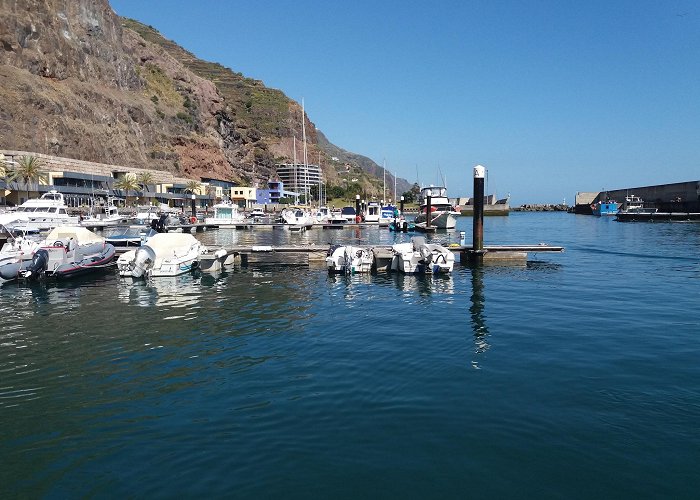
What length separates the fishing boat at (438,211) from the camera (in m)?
72.2

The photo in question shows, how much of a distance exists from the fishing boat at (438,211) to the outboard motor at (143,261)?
44513mm

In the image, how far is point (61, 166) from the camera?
297 ft

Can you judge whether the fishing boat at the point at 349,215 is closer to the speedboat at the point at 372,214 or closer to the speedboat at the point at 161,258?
the speedboat at the point at 372,214

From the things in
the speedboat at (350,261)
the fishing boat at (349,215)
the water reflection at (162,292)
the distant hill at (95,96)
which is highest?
the distant hill at (95,96)

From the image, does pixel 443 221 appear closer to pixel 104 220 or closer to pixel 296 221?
pixel 296 221

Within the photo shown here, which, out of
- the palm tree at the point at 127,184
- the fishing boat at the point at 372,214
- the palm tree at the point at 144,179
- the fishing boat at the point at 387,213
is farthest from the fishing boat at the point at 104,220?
the fishing boat at the point at 387,213

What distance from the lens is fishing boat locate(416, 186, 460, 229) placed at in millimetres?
72250

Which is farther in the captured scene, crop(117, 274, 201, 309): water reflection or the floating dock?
the floating dock

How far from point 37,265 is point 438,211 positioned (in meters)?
62.7

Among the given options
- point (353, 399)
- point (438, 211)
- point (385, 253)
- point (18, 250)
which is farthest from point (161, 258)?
point (438, 211)

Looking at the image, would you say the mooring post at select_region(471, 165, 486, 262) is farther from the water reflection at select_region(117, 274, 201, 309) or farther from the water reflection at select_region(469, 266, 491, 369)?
the water reflection at select_region(117, 274, 201, 309)

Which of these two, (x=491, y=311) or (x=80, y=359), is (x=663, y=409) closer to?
(x=491, y=311)

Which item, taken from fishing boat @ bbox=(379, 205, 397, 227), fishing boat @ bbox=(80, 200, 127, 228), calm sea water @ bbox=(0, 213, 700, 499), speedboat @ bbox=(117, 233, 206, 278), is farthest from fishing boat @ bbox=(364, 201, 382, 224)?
calm sea water @ bbox=(0, 213, 700, 499)

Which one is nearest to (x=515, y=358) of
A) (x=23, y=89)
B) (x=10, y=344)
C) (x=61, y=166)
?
(x=10, y=344)
